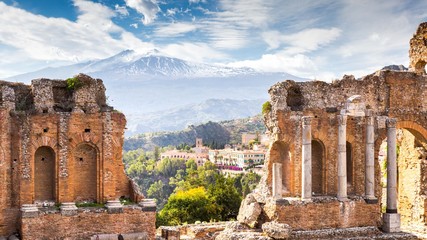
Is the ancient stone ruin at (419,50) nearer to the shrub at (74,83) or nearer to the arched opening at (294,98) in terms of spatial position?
the arched opening at (294,98)

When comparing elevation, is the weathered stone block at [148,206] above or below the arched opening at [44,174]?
below

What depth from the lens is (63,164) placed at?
20438 mm

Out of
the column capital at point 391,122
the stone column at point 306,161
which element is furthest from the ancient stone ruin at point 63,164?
the column capital at point 391,122

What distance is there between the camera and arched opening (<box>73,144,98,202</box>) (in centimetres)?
2125

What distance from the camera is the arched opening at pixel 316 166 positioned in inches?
1029

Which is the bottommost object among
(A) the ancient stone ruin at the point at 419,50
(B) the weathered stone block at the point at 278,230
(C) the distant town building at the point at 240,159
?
(C) the distant town building at the point at 240,159

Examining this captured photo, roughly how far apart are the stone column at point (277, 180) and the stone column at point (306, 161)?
1166 millimetres

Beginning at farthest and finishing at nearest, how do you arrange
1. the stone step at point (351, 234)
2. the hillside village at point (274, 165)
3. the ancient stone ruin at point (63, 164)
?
the stone step at point (351, 234)
the hillside village at point (274, 165)
the ancient stone ruin at point (63, 164)

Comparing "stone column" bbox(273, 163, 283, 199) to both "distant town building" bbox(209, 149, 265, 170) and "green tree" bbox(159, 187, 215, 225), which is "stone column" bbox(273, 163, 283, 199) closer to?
"green tree" bbox(159, 187, 215, 225)

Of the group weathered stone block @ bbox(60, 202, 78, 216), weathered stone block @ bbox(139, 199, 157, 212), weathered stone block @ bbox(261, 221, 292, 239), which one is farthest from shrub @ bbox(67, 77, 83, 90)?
weathered stone block @ bbox(261, 221, 292, 239)

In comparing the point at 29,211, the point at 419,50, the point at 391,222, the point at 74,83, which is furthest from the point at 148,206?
the point at 419,50

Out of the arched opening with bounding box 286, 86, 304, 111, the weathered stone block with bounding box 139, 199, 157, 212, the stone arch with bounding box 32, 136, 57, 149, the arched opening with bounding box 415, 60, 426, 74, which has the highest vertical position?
the arched opening with bounding box 415, 60, 426, 74

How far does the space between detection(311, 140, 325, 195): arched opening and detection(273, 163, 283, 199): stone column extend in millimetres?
3282

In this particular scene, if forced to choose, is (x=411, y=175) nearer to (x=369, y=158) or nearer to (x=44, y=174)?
(x=369, y=158)
